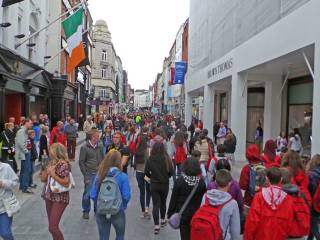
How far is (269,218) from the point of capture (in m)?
4.57

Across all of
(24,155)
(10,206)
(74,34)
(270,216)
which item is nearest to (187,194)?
(270,216)

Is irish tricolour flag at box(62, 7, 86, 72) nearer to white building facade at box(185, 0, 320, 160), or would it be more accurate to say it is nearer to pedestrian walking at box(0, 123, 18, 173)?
white building facade at box(185, 0, 320, 160)

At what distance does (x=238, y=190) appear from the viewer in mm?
5434

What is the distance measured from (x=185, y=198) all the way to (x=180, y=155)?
16.6 ft

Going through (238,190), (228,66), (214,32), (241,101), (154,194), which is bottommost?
(154,194)

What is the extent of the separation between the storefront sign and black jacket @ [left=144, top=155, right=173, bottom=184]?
11712mm

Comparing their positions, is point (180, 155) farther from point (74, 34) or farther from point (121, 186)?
point (74, 34)

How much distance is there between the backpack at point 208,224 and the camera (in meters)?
4.46

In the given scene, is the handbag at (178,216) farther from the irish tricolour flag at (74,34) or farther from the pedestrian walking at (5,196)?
the irish tricolour flag at (74,34)

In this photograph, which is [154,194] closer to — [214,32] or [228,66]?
[228,66]

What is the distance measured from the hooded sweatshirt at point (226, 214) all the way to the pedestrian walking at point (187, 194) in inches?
39.6

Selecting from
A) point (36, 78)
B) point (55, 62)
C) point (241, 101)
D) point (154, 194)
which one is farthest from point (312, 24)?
point (55, 62)

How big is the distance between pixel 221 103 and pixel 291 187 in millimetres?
28539

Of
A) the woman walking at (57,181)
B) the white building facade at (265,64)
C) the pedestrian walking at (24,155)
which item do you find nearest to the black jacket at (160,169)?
the woman walking at (57,181)
